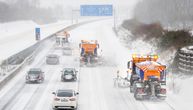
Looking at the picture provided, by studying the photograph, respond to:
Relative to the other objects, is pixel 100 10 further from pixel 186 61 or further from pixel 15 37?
pixel 186 61

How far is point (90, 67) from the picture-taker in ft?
198

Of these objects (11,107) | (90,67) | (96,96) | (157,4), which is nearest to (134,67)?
(96,96)

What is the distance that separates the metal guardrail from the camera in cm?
4453

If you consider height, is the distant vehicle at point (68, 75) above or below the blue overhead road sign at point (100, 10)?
below

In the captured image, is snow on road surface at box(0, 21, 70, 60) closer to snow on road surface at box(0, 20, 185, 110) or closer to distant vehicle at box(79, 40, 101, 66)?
distant vehicle at box(79, 40, 101, 66)

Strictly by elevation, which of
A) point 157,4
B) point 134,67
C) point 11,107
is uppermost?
point 157,4

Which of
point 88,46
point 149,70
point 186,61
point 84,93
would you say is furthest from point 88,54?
point 149,70

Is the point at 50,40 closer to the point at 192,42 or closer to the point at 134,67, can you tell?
the point at 192,42

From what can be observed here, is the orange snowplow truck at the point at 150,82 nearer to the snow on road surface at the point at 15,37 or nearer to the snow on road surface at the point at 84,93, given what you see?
the snow on road surface at the point at 84,93

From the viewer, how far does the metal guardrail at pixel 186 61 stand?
4453cm

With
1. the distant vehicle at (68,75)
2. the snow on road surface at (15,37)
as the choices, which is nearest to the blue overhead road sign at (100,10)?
the snow on road surface at (15,37)

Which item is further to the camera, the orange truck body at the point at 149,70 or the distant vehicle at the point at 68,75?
the distant vehicle at the point at 68,75

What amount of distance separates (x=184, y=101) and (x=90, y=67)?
2551 cm

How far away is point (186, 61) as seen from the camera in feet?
147
